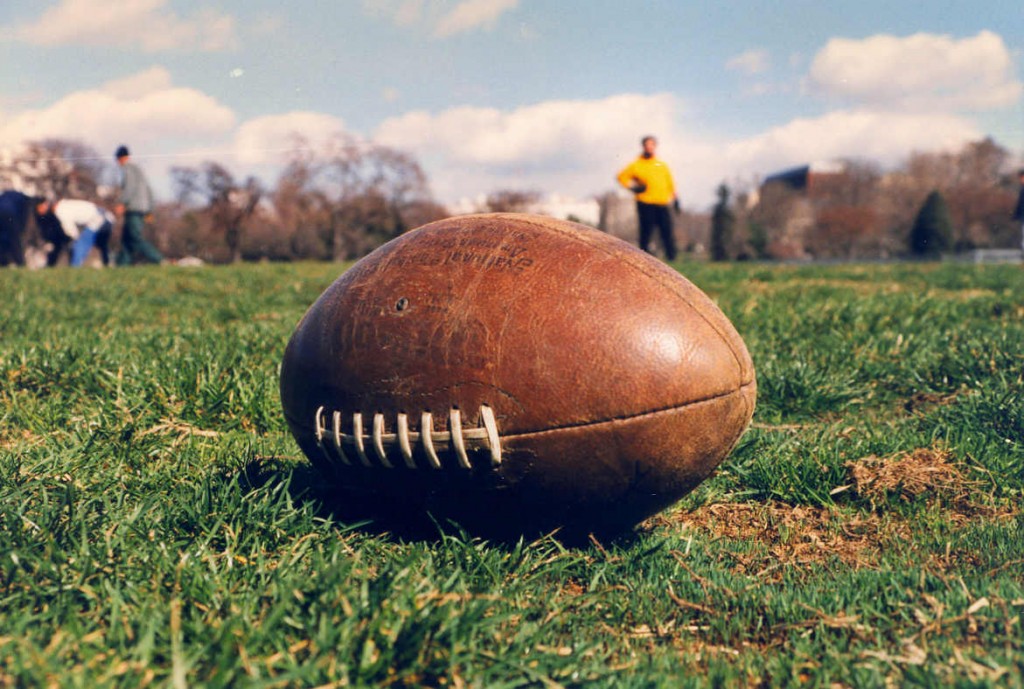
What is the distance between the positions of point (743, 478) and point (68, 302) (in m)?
6.98

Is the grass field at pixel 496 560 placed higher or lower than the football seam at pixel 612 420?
lower

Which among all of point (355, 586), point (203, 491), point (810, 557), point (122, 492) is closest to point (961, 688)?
point (810, 557)

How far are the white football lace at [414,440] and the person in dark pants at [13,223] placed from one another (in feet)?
65.2

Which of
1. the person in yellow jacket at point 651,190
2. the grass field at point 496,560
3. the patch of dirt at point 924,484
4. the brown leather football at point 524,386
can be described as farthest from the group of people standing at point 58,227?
the patch of dirt at point 924,484

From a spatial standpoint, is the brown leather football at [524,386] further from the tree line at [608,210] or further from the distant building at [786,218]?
the distant building at [786,218]

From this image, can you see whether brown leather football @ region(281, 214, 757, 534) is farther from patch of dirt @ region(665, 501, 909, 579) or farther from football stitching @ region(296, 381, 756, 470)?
patch of dirt @ region(665, 501, 909, 579)

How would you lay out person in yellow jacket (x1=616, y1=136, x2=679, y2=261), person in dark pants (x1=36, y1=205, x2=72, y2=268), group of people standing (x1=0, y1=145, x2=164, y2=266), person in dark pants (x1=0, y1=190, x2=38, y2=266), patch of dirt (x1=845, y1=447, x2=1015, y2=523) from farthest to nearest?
person in dark pants (x1=36, y1=205, x2=72, y2=268)
person in dark pants (x1=0, y1=190, x2=38, y2=266)
group of people standing (x1=0, y1=145, x2=164, y2=266)
person in yellow jacket (x1=616, y1=136, x2=679, y2=261)
patch of dirt (x1=845, y1=447, x2=1015, y2=523)

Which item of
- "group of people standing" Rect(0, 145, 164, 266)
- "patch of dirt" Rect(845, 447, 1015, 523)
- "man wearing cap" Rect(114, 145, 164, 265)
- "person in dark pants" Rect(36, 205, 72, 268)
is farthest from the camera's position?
"person in dark pants" Rect(36, 205, 72, 268)

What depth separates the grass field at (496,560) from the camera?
1.80 m

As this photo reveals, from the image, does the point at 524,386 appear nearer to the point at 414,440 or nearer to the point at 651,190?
the point at 414,440

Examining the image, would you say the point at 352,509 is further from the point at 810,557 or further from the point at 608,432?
the point at 810,557

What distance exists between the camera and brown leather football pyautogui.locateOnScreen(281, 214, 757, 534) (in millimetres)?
2359

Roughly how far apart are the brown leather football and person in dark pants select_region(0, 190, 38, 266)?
782 inches

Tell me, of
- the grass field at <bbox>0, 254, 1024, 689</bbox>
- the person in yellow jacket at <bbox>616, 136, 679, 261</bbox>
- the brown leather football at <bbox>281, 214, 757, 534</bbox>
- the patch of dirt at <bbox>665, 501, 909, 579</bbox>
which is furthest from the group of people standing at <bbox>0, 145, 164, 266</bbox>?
the patch of dirt at <bbox>665, 501, 909, 579</bbox>
